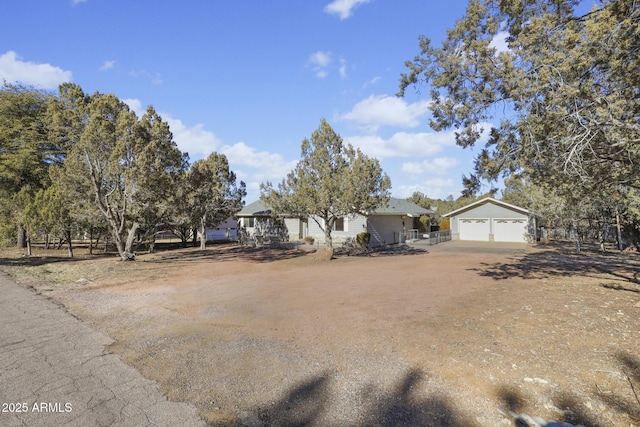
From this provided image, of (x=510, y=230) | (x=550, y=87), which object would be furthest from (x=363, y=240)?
(x=550, y=87)

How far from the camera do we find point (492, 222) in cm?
3139

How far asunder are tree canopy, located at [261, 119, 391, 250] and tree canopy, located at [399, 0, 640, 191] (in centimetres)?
888

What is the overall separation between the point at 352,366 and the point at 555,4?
8926mm

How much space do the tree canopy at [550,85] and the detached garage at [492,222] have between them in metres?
22.9

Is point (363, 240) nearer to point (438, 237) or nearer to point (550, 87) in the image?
point (438, 237)

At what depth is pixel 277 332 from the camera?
21.5 ft

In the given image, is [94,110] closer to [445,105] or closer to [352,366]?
[445,105]

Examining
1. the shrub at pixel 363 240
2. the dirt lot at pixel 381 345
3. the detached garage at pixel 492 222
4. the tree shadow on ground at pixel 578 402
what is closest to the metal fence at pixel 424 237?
Answer: the detached garage at pixel 492 222

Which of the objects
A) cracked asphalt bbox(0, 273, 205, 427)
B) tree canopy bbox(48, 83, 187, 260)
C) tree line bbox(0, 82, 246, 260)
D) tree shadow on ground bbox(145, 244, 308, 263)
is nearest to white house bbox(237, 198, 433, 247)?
tree shadow on ground bbox(145, 244, 308, 263)

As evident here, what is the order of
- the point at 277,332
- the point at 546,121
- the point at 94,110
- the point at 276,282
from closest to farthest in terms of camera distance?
the point at 277,332
the point at 546,121
the point at 276,282
the point at 94,110

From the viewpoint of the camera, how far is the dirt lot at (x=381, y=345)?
3922mm

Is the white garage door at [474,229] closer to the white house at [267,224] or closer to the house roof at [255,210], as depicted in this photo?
the white house at [267,224]

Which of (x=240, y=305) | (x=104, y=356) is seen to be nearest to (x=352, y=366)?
(x=104, y=356)

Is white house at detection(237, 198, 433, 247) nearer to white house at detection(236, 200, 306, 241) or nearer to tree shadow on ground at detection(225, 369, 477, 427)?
white house at detection(236, 200, 306, 241)
